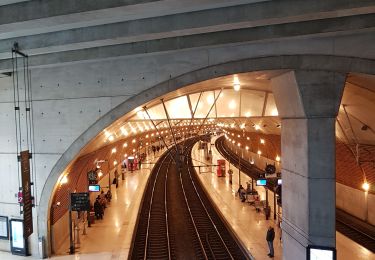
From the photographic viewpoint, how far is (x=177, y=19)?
7.33 meters

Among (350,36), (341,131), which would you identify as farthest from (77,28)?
(341,131)

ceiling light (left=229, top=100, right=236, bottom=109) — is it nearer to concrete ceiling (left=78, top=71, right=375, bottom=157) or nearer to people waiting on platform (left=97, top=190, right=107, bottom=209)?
concrete ceiling (left=78, top=71, right=375, bottom=157)

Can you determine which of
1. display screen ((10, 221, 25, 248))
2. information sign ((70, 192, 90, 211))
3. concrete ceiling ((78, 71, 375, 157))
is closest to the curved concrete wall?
display screen ((10, 221, 25, 248))

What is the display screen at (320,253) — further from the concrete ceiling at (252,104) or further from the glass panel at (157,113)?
the glass panel at (157,113)

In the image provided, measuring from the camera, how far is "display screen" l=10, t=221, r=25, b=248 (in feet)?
38.6

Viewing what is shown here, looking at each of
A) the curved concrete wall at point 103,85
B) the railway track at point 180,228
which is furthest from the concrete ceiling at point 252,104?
the railway track at point 180,228

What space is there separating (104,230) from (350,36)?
1257cm

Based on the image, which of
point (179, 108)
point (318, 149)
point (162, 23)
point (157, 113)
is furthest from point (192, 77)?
point (157, 113)

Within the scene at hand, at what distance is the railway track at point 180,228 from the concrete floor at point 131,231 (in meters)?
0.50

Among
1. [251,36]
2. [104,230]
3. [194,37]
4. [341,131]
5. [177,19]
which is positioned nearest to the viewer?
[177,19]

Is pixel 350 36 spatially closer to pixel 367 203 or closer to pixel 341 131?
pixel 341 131

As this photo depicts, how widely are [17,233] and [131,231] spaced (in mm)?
4862

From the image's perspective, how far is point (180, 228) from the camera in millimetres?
17125

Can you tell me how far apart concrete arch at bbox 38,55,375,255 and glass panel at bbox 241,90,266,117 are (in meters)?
5.81
